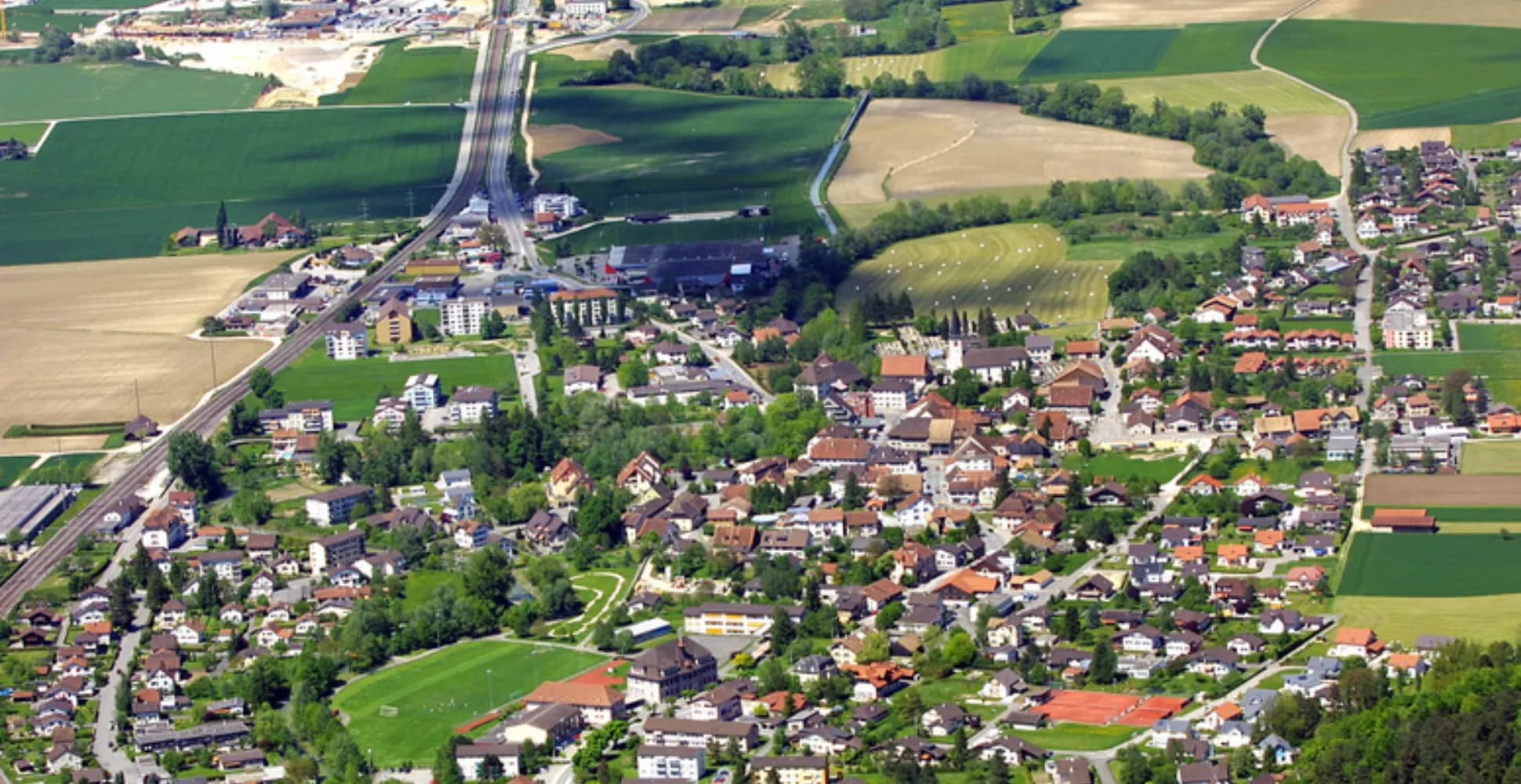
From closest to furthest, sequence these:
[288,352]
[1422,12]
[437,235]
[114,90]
A: [288,352] < [437,235] < [1422,12] < [114,90]

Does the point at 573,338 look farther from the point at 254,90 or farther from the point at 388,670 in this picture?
the point at 254,90

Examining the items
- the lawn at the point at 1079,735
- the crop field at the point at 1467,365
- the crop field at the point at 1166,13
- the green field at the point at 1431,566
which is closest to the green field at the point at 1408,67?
the crop field at the point at 1166,13

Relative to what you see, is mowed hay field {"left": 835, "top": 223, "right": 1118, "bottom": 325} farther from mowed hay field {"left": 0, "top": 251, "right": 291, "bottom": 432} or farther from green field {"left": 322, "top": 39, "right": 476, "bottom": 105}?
green field {"left": 322, "top": 39, "right": 476, "bottom": 105}

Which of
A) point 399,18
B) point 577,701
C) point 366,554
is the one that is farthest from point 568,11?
point 577,701

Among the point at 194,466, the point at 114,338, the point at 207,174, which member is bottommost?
the point at 207,174

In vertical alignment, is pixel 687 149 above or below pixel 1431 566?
below

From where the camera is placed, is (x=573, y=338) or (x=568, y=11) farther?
(x=568, y=11)

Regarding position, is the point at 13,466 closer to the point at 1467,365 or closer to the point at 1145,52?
the point at 1467,365

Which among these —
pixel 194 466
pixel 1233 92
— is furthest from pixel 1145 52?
pixel 194 466
